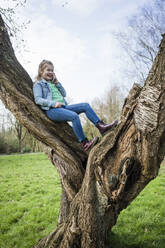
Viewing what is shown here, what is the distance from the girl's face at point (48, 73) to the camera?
3.69 m

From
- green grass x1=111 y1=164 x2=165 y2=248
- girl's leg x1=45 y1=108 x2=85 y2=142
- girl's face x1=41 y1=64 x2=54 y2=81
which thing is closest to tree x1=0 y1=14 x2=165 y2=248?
girl's leg x1=45 y1=108 x2=85 y2=142

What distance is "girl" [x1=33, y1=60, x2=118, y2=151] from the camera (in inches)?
119

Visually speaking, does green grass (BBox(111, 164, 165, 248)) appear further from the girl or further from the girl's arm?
the girl's arm

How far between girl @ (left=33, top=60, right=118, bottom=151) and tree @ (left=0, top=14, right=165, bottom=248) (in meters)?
0.13

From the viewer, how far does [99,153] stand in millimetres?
2496

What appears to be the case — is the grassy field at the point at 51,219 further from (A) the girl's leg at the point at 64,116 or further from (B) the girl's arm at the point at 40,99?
(B) the girl's arm at the point at 40,99

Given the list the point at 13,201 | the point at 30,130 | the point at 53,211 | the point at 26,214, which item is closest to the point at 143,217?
the point at 53,211

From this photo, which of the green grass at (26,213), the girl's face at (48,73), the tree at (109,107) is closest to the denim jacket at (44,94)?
the girl's face at (48,73)

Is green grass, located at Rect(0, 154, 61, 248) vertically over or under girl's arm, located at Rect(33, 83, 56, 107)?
under

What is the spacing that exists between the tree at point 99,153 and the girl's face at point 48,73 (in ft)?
1.68

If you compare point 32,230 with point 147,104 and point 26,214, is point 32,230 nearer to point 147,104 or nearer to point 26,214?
point 26,214

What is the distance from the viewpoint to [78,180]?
118 inches

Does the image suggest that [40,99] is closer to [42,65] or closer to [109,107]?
[42,65]

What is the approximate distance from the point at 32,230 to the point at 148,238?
2471 mm
